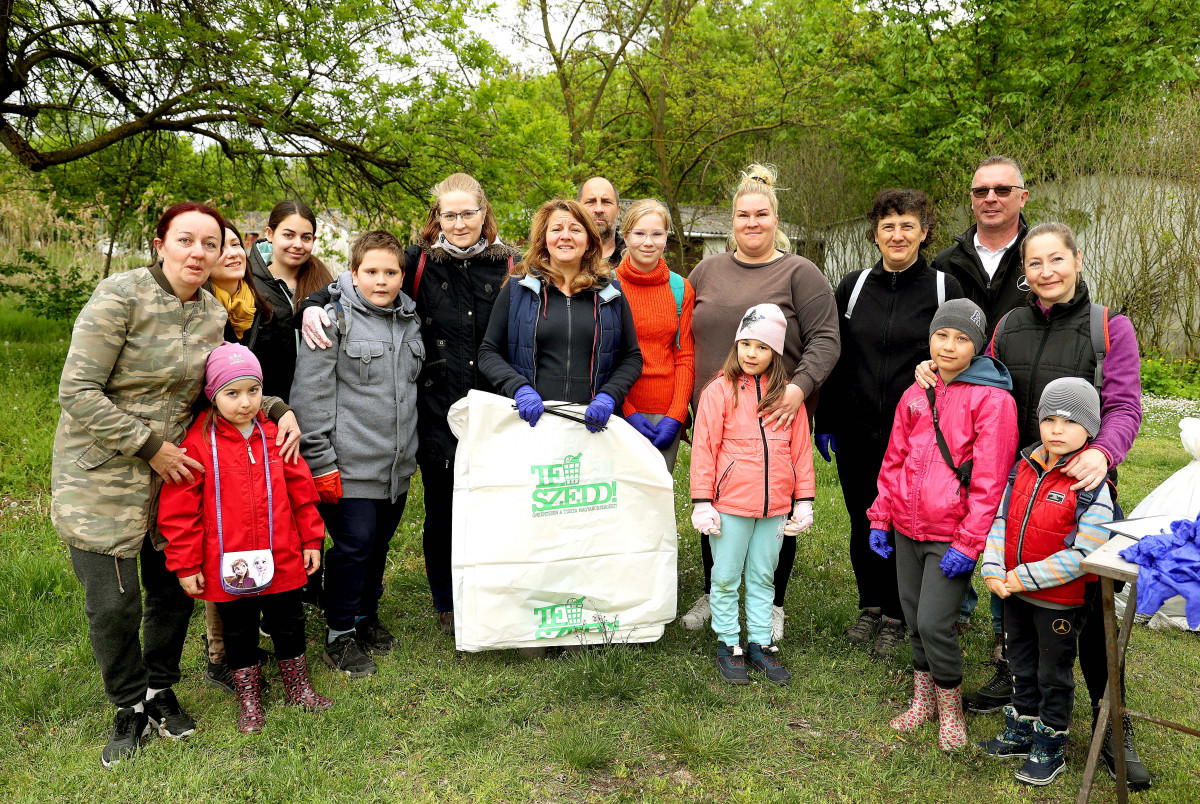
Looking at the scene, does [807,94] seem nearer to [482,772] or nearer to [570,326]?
[570,326]

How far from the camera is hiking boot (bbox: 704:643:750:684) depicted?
366cm

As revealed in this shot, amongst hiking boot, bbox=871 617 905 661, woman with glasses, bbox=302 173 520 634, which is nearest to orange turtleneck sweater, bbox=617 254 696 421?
woman with glasses, bbox=302 173 520 634

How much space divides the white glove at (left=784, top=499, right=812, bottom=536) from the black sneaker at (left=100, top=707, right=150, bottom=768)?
9.42ft

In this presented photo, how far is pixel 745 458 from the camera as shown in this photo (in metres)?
3.55

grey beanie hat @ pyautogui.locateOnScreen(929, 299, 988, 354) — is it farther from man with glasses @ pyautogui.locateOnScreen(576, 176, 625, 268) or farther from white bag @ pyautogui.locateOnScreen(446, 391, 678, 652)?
man with glasses @ pyautogui.locateOnScreen(576, 176, 625, 268)

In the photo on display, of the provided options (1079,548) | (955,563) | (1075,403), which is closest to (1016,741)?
(955,563)

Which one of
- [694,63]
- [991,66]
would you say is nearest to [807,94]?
[694,63]

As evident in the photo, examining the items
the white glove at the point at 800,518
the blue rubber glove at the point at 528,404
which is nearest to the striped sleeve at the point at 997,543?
the white glove at the point at 800,518

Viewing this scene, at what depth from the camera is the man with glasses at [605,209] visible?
4.34 meters

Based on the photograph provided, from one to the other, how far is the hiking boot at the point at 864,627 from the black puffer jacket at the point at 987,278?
159 centimetres

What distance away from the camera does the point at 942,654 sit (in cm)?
318

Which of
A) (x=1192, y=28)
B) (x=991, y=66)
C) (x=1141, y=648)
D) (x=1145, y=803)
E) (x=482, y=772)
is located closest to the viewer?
(x=1145, y=803)

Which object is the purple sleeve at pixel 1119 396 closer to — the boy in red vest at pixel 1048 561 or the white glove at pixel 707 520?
the boy in red vest at pixel 1048 561

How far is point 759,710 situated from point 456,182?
289 centimetres
